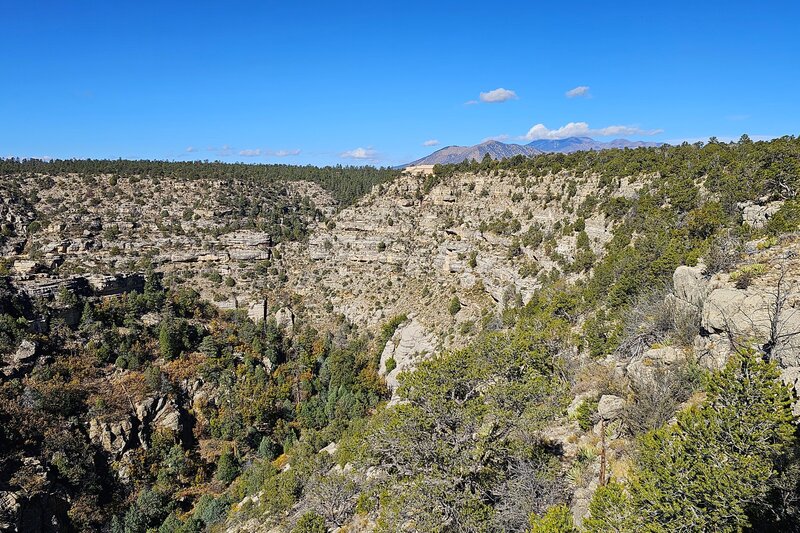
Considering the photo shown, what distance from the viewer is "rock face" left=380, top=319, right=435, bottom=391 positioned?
44.6 m

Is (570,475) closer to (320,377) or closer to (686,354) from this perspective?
(686,354)

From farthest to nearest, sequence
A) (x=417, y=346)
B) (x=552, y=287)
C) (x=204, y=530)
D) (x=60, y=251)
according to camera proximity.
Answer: (x=60, y=251) → (x=417, y=346) → (x=552, y=287) → (x=204, y=530)

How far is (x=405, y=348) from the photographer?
4756 cm

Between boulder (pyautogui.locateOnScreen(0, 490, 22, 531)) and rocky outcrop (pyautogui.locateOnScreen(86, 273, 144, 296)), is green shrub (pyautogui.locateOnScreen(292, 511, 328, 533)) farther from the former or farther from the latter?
rocky outcrop (pyautogui.locateOnScreen(86, 273, 144, 296))

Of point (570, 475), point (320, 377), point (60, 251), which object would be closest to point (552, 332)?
point (570, 475)

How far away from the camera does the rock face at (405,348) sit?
146 ft

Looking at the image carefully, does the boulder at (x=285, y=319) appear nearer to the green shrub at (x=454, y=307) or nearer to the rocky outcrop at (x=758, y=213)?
the green shrub at (x=454, y=307)

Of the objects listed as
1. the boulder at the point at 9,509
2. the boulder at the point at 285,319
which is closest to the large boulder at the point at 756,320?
the boulder at the point at 9,509

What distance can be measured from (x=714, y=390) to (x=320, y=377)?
4674cm

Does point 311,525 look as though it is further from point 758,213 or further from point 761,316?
point 758,213

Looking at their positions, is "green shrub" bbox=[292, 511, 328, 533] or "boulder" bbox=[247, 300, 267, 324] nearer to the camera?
"green shrub" bbox=[292, 511, 328, 533]

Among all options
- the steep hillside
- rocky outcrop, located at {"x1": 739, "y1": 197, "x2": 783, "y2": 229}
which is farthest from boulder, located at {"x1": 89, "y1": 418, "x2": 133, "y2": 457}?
rocky outcrop, located at {"x1": 739, "y1": 197, "x2": 783, "y2": 229}

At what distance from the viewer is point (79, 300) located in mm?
49156

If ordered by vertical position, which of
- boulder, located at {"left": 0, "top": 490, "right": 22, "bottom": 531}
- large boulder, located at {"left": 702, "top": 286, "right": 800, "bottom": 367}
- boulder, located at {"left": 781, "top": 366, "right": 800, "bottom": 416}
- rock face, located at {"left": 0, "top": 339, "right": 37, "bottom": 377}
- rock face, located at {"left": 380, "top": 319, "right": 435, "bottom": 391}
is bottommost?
boulder, located at {"left": 0, "top": 490, "right": 22, "bottom": 531}
